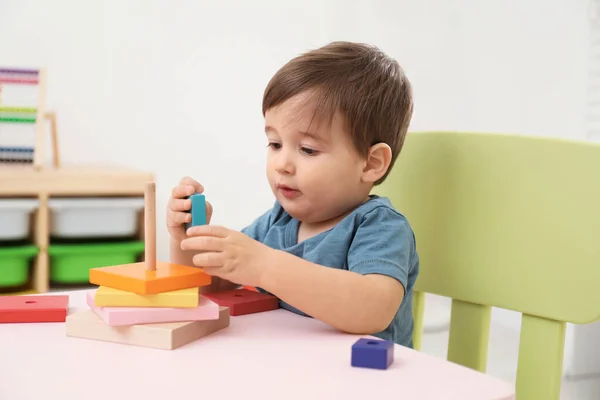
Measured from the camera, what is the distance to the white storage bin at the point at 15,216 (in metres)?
1.69

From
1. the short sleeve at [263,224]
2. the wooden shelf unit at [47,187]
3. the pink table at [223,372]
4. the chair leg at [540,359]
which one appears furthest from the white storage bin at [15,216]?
the chair leg at [540,359]

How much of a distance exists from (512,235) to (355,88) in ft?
0.80

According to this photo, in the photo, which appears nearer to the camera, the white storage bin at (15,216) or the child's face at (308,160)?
the child's face at (308,160)

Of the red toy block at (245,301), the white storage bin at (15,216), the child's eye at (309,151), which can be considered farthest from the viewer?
the white storage bin at (15,216)

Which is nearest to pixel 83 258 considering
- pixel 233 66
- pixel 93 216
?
pixel 93 216

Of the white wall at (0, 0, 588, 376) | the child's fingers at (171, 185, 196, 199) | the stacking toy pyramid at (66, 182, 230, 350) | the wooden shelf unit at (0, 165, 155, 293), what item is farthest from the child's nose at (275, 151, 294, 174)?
the white wall at (0, 0, 588, 376)

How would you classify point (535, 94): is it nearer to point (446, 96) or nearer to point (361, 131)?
point (446, 96)

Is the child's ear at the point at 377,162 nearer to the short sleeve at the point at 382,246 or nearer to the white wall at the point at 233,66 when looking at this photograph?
the short sleeve at the point at 382,246

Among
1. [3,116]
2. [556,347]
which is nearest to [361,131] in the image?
[556,347]

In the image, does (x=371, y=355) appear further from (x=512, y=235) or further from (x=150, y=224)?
(x=512, y=235)

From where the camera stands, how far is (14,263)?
1729mm

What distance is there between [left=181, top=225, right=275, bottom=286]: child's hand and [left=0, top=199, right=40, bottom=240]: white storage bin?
114 cm

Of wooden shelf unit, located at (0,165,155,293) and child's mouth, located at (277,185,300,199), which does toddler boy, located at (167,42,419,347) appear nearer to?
child's mouth, located at (277,185,300,199)

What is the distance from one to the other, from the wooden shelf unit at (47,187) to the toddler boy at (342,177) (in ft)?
2.94
